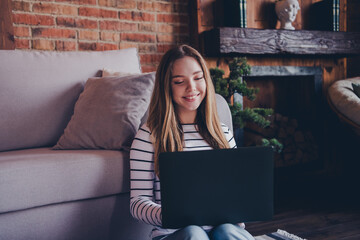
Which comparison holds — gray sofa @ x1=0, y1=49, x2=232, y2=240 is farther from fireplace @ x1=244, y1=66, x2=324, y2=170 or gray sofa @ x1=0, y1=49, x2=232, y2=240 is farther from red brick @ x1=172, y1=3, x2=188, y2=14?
fireplace @ x1=244, y1=66, x2=324, y2=170

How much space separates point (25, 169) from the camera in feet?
3.74

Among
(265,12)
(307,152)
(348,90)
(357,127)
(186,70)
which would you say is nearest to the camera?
(186,70)

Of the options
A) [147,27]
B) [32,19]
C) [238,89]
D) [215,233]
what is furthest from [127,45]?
[215,233]

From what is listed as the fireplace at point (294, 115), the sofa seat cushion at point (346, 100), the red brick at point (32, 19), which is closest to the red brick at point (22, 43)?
the red brick at point (32, 19)

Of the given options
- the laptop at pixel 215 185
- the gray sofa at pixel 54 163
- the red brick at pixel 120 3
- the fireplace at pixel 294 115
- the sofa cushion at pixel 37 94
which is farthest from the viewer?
the fireplace at pixel 294 115

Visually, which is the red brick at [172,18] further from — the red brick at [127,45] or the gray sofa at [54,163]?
the gray sofa at [54,163]

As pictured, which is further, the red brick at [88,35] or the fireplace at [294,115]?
the fireplace at [294,115]

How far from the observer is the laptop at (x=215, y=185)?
81 centimetres

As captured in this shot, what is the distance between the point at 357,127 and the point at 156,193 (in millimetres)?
1659

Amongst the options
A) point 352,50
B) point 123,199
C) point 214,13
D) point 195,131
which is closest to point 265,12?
point 214,13

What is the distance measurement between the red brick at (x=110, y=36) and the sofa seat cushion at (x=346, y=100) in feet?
5.41

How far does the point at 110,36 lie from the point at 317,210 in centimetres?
182

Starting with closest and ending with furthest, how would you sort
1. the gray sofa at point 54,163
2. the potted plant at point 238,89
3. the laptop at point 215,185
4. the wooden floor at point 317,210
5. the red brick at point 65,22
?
1. the laptop at point 215,185
2. the gray sofa at point 54,163
3. the wooden floor at point 317,210
4. the potted plant at point 238,89
5. the red brick at point 65,22

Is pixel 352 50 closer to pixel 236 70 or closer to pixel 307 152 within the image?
pixel 307 152
